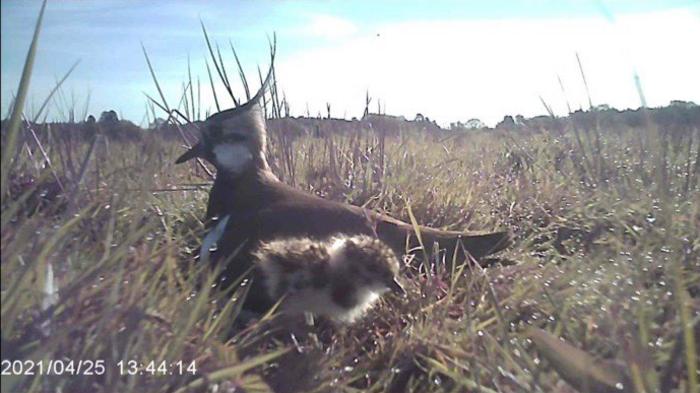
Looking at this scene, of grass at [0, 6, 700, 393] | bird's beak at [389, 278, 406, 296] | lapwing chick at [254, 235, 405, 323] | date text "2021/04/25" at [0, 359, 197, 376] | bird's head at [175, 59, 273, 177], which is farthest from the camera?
bird's head at [175, 59, 273, 177]

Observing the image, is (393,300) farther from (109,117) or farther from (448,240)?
(109,117)

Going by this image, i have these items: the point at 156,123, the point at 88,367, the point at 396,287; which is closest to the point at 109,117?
the point at 156,123

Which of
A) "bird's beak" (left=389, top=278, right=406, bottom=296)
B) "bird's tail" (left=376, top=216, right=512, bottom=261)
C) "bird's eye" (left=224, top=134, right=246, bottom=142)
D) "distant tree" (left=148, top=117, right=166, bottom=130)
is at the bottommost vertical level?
"bird's beak" (left=389, top=278, right=406, bottom=296)

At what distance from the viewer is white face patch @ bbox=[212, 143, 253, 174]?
266cm

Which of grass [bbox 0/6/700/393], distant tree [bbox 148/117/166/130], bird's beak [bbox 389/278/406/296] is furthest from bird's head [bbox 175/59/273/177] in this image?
bird's beak [bbox 389/278/406/296]

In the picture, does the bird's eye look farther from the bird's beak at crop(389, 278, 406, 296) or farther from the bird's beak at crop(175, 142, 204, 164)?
the bird's beak at crop(389, 278, 406, 296)

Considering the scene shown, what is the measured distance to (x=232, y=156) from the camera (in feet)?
8.81

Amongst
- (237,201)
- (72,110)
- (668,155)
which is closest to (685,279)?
(668,155)

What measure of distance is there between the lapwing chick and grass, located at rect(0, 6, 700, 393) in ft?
0.23

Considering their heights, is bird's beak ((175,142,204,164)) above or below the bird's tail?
above

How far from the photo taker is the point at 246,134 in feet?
8.73

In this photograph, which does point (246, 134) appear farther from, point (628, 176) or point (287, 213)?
point (628, 176)

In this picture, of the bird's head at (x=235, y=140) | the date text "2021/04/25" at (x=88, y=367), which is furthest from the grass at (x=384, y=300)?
the bird's head at (x=235, y=140)

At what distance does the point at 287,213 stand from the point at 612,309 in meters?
0.96
